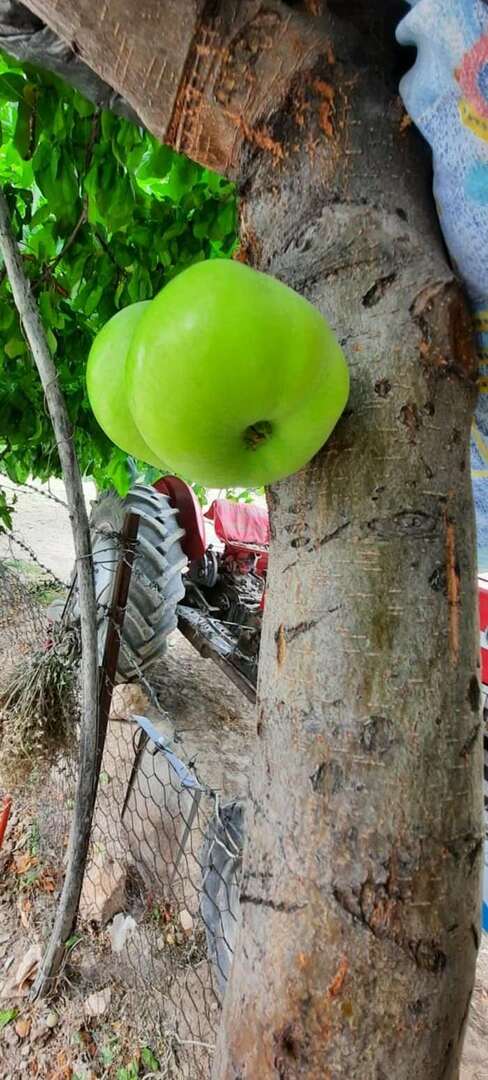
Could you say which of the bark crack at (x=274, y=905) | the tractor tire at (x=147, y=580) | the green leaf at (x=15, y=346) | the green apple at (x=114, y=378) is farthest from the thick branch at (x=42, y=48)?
the tractor tire at (x=147, y=580)

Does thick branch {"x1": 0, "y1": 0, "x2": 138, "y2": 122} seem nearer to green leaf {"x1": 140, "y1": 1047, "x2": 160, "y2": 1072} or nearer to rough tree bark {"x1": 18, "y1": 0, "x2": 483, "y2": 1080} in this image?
rough tree bark {"x1": 18, "y1": 0, "x2": 483, "y2": 1080}

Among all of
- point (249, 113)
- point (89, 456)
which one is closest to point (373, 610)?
point (249, 113)

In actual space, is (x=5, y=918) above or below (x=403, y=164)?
below

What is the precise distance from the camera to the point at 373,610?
29.0 inches

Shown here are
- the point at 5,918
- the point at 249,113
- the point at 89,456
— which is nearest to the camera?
the point at 249,113

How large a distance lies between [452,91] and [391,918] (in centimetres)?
98

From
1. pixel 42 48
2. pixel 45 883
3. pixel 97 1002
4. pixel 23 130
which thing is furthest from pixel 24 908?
pixel 42 48

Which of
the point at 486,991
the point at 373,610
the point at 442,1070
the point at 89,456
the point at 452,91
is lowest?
the point at 486,991

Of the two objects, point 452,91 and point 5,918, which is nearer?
point 452,91

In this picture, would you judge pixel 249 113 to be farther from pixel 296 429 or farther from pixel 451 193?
pixel 296 429

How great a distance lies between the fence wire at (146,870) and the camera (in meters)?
2.29

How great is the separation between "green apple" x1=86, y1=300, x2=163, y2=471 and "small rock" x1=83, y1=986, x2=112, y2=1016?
2.74m

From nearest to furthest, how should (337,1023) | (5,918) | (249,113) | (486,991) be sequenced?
1. (337,1023)
2. (249,113)
3. (486,991)
4. (5,918)

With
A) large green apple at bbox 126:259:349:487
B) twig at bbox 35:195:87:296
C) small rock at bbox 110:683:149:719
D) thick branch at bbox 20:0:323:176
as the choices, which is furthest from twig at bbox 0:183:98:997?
small rock at bbox 110:683:149:719
